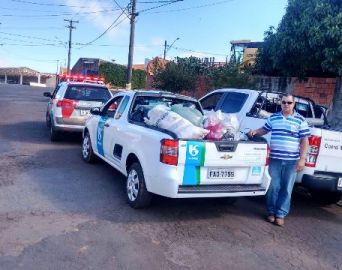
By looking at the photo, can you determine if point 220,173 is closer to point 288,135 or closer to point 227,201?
point 288,135

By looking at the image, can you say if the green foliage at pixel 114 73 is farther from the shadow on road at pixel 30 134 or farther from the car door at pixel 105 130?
the car door at pixel 105 130

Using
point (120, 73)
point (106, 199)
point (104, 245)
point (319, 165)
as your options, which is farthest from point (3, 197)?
point (120, 73)

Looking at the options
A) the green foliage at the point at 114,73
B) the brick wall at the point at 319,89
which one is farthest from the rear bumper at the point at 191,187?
the green foliage at the point at 114,73

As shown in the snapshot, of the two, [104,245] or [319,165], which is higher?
[319,165]

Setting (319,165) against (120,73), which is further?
(120,73)

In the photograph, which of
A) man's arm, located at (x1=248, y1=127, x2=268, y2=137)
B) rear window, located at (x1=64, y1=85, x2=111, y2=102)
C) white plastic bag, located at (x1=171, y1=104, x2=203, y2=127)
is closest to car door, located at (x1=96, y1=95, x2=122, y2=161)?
white plastic bag, located at (x1=171, y1=104, x2=203, y2=127)

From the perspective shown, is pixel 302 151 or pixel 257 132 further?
pixel 257 132

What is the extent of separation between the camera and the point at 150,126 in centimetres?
564

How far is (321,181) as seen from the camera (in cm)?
565

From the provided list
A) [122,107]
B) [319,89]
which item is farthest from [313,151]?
[319,89]

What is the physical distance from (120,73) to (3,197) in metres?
39.3

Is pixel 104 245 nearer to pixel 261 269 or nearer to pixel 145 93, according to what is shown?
pixel 261 269

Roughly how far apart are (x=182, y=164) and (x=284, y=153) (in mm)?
1479

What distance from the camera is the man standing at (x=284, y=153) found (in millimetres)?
5367
